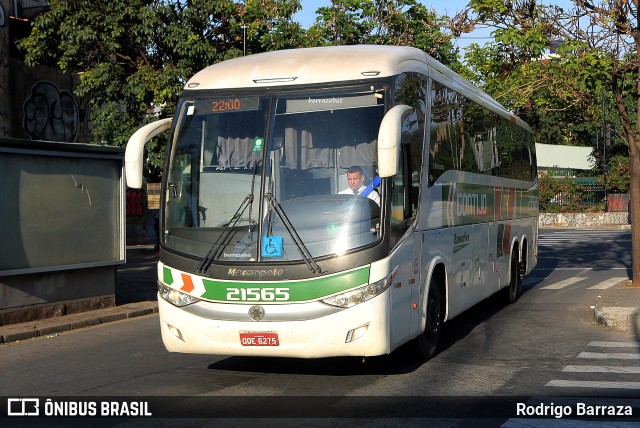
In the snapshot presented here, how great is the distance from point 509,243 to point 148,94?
1406 cm

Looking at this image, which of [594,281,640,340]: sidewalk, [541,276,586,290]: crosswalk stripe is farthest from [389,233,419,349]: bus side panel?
[541,276,586,290]: crosswalk stripe

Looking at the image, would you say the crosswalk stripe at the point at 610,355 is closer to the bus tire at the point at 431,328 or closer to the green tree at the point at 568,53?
the bus tire at the point at 431,328

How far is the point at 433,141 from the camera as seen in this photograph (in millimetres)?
10758

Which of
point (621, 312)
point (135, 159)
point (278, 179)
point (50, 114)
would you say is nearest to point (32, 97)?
point (50, 114)

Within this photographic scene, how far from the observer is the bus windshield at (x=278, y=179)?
859cm

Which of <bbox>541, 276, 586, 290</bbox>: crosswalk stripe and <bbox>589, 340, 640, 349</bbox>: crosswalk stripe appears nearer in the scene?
<bbox>589, 340, 640, 349</bbox>: crosswalk stripe

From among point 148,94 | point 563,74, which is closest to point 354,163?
point 563,74

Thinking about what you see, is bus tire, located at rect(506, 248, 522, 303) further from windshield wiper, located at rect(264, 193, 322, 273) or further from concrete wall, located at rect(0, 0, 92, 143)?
concrete wall, located at rect(0, 0, 92, 143)

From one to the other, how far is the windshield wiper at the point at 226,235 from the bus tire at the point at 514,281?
29.6 feet

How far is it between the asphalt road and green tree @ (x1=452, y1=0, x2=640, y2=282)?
5176 millimetres

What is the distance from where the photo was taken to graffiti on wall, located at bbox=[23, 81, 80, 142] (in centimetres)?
2767

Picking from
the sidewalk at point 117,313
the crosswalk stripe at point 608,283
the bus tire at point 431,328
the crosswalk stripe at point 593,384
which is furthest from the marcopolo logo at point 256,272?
the crosswalk stripe at point 608,283

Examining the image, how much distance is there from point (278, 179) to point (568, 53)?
9975 millimetres

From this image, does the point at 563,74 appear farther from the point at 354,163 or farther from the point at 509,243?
the point at 354,163
